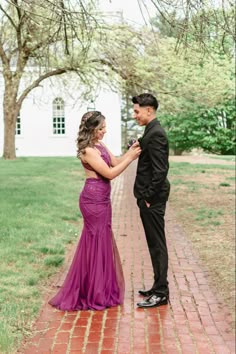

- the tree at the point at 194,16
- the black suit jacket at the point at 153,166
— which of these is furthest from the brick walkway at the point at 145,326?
the tree at the point at 194,16

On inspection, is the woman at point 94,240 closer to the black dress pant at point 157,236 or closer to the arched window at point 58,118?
the black dress pant at point 157,236

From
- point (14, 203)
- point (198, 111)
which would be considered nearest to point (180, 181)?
point (14, 203)

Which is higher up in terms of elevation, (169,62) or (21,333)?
(169,62)

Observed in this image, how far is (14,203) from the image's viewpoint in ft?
39.9

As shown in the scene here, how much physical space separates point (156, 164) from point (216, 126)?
38892 mm

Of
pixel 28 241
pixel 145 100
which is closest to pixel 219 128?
pixel 28 241

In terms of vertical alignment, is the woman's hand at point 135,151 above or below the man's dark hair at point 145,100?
below

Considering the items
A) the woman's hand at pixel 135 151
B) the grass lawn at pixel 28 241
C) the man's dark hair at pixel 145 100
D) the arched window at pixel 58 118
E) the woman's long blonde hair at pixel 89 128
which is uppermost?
the arched window at pixel 58 118

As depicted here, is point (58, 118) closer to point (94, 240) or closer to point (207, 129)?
point (207, 129)

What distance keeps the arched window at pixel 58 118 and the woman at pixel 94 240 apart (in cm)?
3326

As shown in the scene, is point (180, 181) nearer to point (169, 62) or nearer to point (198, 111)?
point (169, 62)

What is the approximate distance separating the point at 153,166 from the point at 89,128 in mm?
725

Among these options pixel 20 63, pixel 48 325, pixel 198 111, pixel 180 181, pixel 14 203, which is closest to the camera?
pixel 48 325

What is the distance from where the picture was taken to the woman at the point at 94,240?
5.55 metres
